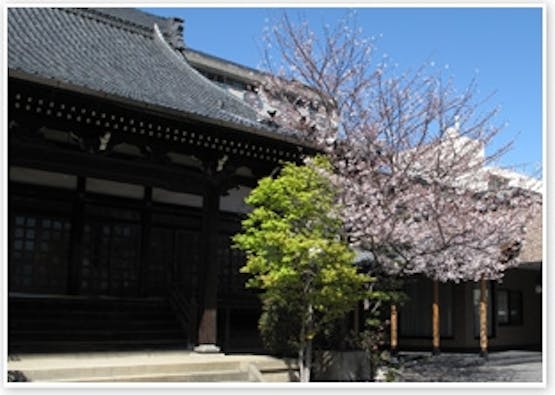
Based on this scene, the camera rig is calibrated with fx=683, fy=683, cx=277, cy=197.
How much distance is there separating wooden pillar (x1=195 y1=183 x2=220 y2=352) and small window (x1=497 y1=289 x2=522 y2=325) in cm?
1023

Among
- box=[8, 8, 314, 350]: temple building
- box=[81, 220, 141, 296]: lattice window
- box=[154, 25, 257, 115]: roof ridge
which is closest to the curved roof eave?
box=[8, 8, 314, 350]: temple building

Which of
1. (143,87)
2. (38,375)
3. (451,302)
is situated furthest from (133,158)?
(451,302)

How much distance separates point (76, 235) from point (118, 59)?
11.3 ft

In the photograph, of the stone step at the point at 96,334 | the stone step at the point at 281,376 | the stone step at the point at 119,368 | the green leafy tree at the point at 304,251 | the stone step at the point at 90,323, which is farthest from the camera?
the stone step at the point at 90,323

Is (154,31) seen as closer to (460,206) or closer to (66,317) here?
(66,317)

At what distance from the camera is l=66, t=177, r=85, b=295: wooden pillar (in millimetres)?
12281

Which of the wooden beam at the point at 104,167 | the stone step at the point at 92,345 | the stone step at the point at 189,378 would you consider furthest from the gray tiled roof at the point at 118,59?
the stone step at the point at 92,345

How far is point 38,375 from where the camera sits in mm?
8273

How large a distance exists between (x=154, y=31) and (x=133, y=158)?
18.8 feet

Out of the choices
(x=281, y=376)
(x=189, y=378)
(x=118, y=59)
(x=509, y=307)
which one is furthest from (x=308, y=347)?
(x=509, y=307)

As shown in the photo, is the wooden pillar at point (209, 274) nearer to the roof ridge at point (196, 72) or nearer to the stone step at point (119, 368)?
the stone step at point (119, 368)

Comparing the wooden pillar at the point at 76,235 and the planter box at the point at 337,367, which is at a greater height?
the wooden pillar at the point at 76,235

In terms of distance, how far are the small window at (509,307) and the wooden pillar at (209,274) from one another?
1023 cm

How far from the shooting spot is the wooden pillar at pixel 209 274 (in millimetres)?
10945
